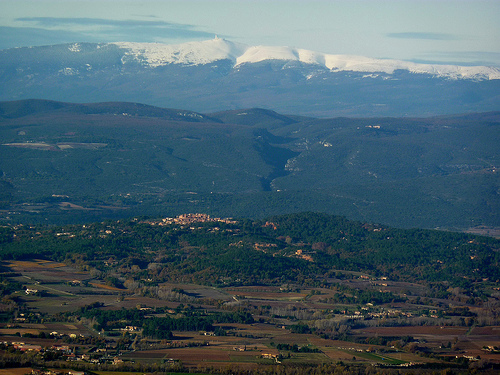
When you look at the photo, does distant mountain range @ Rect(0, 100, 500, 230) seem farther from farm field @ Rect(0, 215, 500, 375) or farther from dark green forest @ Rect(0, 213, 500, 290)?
farm field @ Rect(0, 215, 500, 375)

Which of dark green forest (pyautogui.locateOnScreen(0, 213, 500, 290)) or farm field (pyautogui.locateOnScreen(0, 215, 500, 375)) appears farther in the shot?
dark green forest (pyautogui.locateOnScreen(0, 213, 500, 290))

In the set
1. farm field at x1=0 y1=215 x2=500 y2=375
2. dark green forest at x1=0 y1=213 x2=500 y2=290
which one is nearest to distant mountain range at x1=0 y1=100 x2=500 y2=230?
dark green forest at x1=0 y1=213 x2=500 y2=290

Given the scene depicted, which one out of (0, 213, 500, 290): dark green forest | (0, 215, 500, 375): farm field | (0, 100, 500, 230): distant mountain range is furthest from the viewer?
(0, 100, 500, 230): distant mountain range

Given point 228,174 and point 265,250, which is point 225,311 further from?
point 228,174

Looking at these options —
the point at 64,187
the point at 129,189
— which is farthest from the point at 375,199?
the point at 64,187

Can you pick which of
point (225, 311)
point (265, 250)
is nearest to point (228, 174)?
point (265, 250)

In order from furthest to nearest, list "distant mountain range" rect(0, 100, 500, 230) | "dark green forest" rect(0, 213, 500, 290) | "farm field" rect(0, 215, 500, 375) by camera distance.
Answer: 1. "distant mountain range" rect(0, 100, 500, 230)
2. "dark green forest" rect(0, 213, 500, 290)
3. "farm field" rect(0, 215, 500, 375)

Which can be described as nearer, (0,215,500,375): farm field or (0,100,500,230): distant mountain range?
(0,215,500,375): farm field

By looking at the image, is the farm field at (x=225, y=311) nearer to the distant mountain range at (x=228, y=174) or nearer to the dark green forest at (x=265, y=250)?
the dark green forest at (x=265, y=250)
